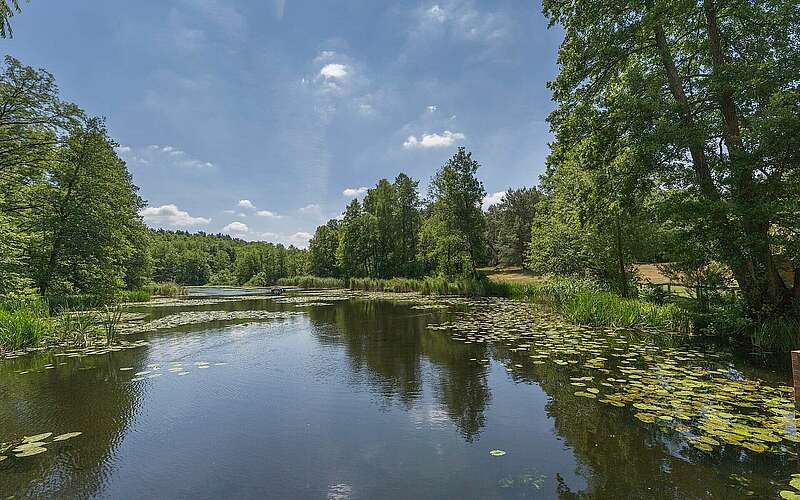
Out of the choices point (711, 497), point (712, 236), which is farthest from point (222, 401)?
point (712, 236)

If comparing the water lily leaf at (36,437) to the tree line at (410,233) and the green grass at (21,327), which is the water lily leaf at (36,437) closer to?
the green grass at (21,327)

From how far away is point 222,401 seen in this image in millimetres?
6273

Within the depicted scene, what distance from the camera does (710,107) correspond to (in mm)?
10055

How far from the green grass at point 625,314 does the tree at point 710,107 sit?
178 centimetres

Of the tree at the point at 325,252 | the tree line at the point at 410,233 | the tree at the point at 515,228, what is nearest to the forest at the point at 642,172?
→ the tree line at the point at 410,233

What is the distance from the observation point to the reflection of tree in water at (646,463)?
3.38 m

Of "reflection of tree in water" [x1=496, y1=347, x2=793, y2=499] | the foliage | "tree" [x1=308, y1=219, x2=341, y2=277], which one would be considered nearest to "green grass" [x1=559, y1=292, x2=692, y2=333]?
"reflection of tree in water" [x1=496, y1=347, x2=793, y2=499]

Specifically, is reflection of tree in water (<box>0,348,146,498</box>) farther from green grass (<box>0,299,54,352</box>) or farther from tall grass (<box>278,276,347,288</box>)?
tall grass (<box>278,276,347,288</box>)

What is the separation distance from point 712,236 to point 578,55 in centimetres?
654

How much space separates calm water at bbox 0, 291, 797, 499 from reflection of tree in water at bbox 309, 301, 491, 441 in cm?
5

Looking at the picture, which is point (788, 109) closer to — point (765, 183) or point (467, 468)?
point (765, 183)

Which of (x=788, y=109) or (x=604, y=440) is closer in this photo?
(x=604, y=440)

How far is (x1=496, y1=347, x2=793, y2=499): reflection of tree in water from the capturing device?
11.1ft

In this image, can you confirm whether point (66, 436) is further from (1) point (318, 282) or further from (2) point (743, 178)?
(1) point (318, 282)
